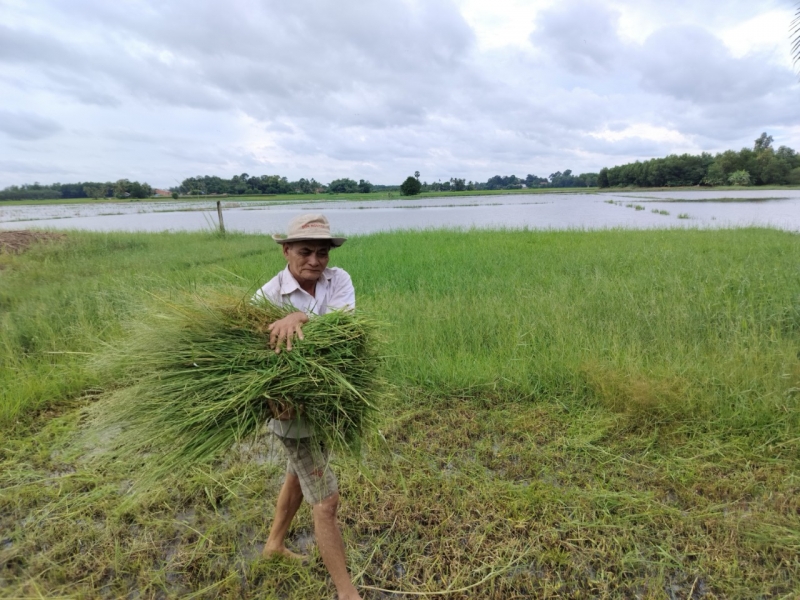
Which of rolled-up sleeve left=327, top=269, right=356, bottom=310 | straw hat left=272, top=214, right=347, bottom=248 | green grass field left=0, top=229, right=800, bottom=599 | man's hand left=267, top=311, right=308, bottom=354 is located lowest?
green grass field left=0, top=229, right=800, bottom=599

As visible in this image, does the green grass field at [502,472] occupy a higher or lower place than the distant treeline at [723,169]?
lower

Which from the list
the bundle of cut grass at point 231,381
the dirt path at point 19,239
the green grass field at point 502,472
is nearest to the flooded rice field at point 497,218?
the dirt path at point 19,239

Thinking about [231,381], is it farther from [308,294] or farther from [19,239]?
[19,239]

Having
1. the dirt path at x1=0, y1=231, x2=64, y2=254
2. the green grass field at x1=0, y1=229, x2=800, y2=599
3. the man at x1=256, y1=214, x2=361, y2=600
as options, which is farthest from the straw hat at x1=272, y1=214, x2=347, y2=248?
the dirt path at x1=0, y1=231, x2=64, y2=254

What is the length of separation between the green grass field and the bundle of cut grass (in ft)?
0.94

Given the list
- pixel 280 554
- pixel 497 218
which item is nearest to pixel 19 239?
pixel 280 554

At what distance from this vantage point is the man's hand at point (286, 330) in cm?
150

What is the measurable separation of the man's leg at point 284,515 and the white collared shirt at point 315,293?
76 centimetres

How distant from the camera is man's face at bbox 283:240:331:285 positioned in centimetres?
170

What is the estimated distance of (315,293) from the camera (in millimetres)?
1801

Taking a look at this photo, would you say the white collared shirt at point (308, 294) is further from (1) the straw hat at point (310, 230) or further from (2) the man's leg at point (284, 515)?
(2) the man's leg at point (284, 515)

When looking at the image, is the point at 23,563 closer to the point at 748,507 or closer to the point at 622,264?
the point at 748,507

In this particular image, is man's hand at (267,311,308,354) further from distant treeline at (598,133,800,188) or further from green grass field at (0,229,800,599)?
distant treeline at (598,133,800,188)

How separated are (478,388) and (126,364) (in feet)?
8.29
